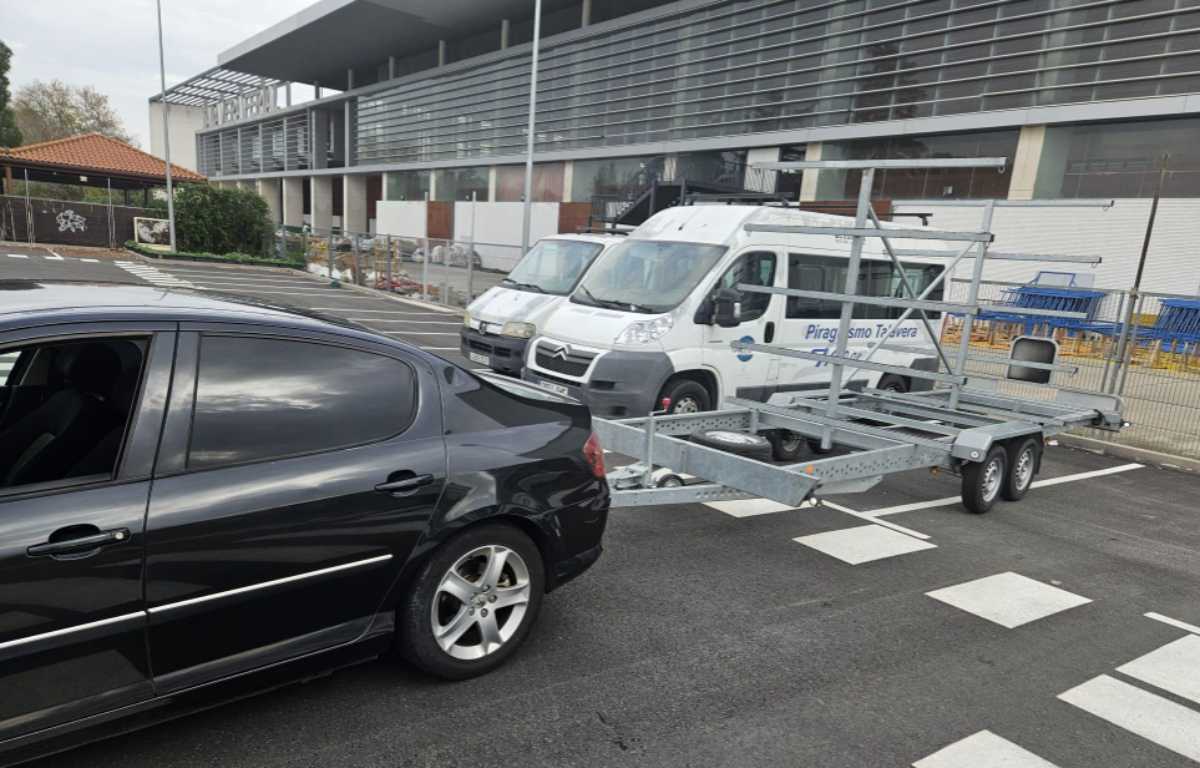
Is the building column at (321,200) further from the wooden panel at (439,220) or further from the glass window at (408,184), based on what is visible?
the wooden panel at (439,220)

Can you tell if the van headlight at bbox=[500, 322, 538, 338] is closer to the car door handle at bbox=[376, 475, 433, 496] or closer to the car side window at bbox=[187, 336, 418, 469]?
the car side window at bbox=[187, 336, 418, 469]

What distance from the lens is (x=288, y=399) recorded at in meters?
2.93

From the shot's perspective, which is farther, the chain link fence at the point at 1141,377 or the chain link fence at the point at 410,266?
the chain link fence at the point at 410,266

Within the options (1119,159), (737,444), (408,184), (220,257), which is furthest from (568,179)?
(737,444)

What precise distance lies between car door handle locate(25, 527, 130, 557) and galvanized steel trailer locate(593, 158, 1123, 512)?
2.74m

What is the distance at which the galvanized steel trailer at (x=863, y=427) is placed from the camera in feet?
16.3

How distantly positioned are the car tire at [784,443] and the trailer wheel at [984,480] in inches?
57.5

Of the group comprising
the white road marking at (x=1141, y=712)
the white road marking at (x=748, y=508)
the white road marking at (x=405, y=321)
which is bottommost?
the white road marking at (x=405, y=321)

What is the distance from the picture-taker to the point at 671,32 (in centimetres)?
3022

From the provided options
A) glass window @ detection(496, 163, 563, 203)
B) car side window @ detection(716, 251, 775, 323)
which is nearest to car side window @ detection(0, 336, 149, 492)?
car side window @ detection(716, 251, 775, 323)

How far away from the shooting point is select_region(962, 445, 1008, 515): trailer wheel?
639cm

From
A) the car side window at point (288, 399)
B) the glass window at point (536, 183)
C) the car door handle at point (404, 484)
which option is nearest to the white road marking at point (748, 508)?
the car door handle at point (404, 484)

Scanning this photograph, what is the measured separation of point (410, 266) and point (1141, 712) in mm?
21871

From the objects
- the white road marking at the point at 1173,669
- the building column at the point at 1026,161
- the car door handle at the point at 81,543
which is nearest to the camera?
the car door handle at the point at 81,543
